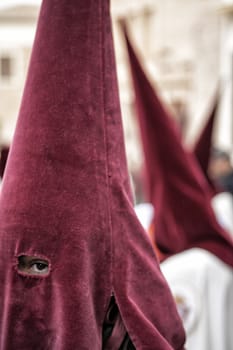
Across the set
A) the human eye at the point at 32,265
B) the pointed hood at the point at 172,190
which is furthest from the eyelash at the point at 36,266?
the pointed hood at the point at 172,190

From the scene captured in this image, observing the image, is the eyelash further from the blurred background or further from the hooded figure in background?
the blurred background

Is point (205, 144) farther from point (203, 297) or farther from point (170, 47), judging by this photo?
point (170, 47)

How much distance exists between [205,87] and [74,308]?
138 inches

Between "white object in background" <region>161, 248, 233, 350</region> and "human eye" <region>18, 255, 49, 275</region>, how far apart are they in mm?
610

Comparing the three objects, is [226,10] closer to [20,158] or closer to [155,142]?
[155,142]

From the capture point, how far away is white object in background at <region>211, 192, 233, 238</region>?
1.64 metres

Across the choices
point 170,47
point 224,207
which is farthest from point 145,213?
point 170,47

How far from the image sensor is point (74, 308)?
584 mm

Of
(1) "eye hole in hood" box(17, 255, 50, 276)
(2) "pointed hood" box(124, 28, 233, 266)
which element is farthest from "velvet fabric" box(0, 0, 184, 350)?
(2) "pointed hood" box(124, 28, 233, 266)

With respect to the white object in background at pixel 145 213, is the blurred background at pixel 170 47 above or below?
above

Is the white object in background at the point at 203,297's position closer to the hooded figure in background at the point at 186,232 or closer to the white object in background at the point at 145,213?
the hooded figure in background at the point at 186,232

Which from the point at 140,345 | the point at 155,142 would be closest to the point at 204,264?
the point at 155,142

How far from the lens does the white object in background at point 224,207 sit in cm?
164

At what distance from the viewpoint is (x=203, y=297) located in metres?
1.19
